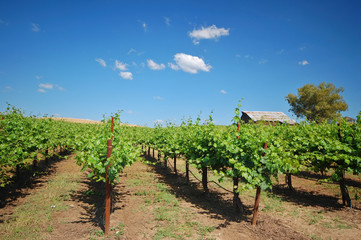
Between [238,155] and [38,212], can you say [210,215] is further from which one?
[38,212]

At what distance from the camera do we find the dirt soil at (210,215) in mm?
6102

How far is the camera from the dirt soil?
6.10 meters

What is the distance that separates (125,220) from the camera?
22.4 feet

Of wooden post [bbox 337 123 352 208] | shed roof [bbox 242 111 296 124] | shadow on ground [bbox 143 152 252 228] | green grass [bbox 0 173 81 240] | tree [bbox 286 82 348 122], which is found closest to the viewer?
green grass [bbox 0 173 81 240]

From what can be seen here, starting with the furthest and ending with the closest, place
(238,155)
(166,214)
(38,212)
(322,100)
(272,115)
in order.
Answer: (322,100), (272,115), (166,214), (38,212), (238,155)

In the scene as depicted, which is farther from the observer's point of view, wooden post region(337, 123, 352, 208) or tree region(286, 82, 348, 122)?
tree region(286, 82, 348, 122)

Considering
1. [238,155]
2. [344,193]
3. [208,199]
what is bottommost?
[208,199]

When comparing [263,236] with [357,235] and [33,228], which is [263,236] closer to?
[357,235]

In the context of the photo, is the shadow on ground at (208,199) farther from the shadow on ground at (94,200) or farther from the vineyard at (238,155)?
the shadow on ground at (94,200)

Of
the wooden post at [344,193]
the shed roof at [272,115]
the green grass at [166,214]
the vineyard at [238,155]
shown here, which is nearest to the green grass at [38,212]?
the vineyard at [238,155]

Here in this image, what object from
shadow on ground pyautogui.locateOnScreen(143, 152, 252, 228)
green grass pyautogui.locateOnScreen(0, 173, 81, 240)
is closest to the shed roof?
shadow on ground pyautogui.locateOnScreen(143, 152, 252, 228)

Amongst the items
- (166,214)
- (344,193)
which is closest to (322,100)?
(344,193)

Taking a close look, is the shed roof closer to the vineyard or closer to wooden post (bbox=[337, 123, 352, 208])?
the vineyard

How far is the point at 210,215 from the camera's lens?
24.4 feet
